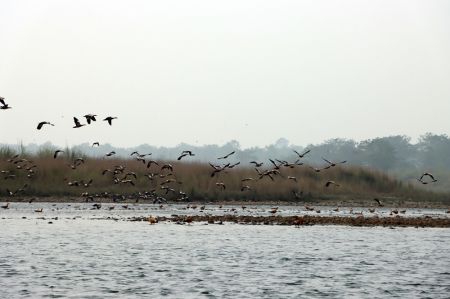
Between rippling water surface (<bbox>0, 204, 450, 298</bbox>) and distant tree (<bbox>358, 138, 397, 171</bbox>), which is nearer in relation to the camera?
rippling water surface (<bbox>0, 204, 450, 298</bbox>)

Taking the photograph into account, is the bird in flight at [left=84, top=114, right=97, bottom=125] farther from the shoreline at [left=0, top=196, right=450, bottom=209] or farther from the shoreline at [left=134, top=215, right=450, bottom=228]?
Result: the shoreline at [left=0, top=196, right=450, bottom=209]

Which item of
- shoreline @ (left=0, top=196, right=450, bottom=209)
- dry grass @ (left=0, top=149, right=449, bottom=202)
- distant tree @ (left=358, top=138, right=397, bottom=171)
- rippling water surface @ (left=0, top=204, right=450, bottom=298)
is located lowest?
rippling water surface @ (left=0, top=204, right=450, bottom=298)

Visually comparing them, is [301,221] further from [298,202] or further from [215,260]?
[298,202]

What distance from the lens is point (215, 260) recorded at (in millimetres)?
36062

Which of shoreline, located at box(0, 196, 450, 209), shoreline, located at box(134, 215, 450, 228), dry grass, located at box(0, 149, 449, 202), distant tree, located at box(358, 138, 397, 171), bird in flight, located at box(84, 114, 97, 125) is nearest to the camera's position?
bird in flight, located at box(84, 114, 97, 125)

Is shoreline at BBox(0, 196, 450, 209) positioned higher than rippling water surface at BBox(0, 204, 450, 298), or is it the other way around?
shoreline at BBox(0, 196, 450, 209)

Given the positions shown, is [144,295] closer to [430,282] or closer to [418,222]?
[430,282]

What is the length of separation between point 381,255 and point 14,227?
2184 cm

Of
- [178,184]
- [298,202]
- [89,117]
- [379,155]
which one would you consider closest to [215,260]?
[89,117]

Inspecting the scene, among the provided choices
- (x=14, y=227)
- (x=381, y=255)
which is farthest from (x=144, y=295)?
(x=14, y=227)

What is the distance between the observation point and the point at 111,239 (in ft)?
145

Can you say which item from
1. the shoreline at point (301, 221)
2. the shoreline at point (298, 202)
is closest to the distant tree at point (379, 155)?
the shoreline at point (298, 202)

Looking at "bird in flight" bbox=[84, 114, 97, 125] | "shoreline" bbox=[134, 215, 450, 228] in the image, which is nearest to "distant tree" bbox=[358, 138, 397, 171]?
"shoreline" bbox=[134, 215, 450, 228]

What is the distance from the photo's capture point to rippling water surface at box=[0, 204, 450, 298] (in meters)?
28.0
